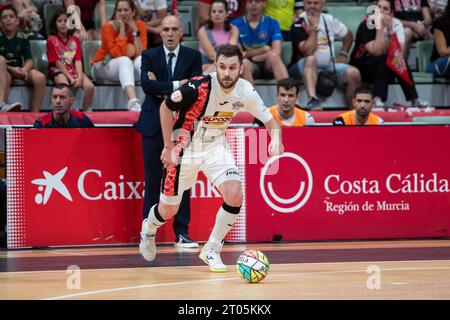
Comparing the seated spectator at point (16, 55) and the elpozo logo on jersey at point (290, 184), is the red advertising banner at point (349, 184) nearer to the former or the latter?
the elpozo logo on jersey at point (290, 184)

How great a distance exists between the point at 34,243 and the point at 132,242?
115cm

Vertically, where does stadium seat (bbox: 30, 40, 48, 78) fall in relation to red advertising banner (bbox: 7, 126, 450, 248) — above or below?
above

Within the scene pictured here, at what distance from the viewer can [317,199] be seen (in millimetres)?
12070

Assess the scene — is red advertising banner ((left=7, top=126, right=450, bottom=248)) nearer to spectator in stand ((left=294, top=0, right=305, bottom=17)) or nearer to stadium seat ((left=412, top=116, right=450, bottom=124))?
stadium seat ((left=412, top=116, right=450, bottom=124))

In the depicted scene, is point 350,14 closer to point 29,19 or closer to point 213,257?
point 29,19

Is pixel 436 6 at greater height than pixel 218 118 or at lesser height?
→ greater

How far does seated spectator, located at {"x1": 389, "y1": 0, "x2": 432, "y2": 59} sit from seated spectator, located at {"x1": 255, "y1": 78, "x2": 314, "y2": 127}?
412 centimetres

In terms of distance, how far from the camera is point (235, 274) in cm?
894

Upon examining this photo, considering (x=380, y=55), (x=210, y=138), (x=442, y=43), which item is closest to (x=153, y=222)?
(x=210, y=138)

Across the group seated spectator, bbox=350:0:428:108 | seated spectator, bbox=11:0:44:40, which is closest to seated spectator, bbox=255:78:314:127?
seated spectator, bbox=350:0:428:108

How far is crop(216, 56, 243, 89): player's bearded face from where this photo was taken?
29.6 feet

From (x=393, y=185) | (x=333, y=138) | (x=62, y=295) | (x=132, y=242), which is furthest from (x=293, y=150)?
(x=62, y=295)

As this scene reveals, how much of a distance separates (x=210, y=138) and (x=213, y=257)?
1.15m

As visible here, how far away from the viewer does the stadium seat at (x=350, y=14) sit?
16.4 meters
